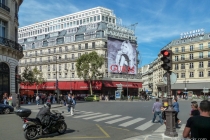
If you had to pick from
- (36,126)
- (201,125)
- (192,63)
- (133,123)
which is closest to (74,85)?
(192,63)

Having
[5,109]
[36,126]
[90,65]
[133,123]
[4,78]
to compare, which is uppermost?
[90,65]

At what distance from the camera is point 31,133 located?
952 centimetres

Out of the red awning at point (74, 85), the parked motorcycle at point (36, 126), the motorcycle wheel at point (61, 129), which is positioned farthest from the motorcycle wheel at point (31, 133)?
the red awning at point (74, 85)

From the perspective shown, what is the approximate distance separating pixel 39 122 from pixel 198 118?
721cm

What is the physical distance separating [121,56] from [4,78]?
36.6 meters

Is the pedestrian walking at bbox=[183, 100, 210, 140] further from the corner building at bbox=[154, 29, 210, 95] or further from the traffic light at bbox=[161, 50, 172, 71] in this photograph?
the corner building at bbox=[154, 29, 210, 95]

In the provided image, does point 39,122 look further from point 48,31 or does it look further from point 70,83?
point 48,31

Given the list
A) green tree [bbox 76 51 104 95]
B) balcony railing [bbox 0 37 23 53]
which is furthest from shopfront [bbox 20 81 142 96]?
balcony railing [bbox 0 37 23 53]

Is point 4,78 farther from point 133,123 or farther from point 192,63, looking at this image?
point 192,63

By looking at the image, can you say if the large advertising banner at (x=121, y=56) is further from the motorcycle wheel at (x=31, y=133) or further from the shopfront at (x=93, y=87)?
the motorcycle wheel at (x=31, y=133)

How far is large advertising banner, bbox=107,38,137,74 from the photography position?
2255 inches

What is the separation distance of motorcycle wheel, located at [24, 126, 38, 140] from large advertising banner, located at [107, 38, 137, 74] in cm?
4742

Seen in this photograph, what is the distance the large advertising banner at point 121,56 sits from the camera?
188ft

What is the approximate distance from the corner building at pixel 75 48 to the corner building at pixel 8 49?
2720 cm
